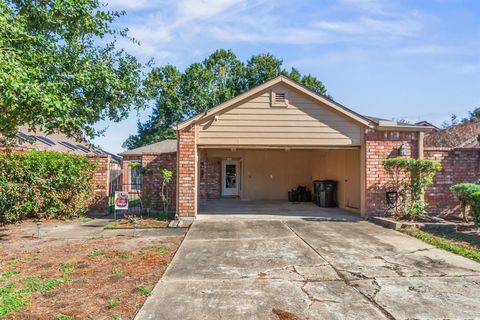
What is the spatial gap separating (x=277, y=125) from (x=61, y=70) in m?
5.73

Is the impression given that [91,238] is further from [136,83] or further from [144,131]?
[144,131]

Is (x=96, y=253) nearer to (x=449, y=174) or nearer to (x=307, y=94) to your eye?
(x=307, y=94)

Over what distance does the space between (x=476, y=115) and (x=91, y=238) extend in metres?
47.4

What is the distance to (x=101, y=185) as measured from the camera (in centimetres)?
1105

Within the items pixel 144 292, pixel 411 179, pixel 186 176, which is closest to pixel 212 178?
pixel 186 176

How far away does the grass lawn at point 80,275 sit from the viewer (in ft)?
11.6

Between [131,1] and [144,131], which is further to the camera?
[144,131]

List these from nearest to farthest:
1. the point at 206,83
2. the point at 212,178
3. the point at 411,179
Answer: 1. the point at 411,179
2. the point at 212,178
3. the point at 206,83

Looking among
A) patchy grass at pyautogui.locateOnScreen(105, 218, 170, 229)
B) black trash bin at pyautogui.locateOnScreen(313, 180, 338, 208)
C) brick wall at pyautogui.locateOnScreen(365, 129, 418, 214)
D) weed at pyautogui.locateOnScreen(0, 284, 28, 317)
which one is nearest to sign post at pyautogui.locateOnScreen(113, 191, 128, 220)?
patchy grass at pyautogui.locateOnScreen(105, 218, 170, 229)

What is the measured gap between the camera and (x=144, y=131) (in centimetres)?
3519

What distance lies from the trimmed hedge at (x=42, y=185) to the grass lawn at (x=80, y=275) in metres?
2.46

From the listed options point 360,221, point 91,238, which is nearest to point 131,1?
point 91,238

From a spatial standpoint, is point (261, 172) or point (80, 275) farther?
point (261, 172)

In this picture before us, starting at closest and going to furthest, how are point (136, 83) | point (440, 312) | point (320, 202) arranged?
point (440, 312) < point (136, 83) < point (320, 202)
